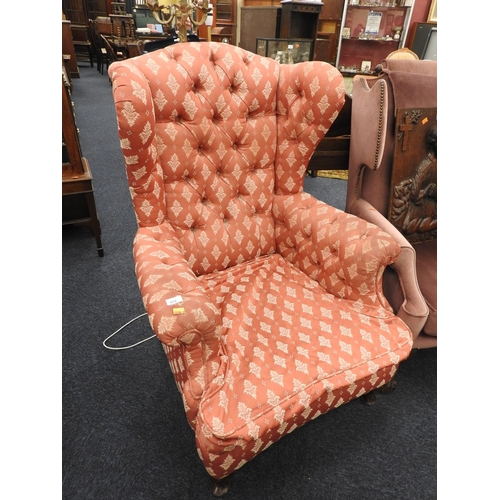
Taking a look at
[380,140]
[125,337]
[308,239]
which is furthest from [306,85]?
[125,337]

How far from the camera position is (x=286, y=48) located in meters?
3.30

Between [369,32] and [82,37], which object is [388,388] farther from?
[82,37]

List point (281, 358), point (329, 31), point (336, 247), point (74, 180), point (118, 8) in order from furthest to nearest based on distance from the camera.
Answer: point (118, 8)
point (329, 31)
point (74, 180)
point (336, 247)
point (281, 358)

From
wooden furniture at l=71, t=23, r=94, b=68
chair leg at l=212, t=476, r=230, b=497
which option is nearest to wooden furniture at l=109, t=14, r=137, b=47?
wooden furniture at l=71, t=23, r=94, b=68

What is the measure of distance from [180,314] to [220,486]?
0.62m

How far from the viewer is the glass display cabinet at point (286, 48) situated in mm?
3271

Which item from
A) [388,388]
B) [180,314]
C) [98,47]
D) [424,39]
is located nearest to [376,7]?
[424,39]

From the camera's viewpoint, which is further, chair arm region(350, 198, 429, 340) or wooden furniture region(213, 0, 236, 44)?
wooden furniture region(213, 0, 236, 44)

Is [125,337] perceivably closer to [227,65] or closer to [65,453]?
[65,453]

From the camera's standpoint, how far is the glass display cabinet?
327 cm

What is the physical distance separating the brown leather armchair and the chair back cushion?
23 centimetres

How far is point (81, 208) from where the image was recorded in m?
2.07

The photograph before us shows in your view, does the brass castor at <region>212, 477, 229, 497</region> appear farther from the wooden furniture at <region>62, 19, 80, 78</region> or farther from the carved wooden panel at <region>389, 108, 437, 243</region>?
the wooden furniture at <region>62, 19, 80, 78</region>

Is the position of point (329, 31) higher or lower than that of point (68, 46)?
higher
